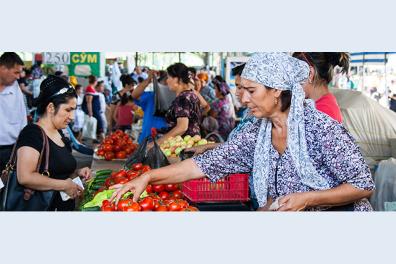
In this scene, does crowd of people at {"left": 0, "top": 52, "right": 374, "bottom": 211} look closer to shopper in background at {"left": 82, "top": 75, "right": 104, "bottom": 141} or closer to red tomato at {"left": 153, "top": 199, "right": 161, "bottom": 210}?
red tomato at {"left": 153, "top": 199, "right": 161, "bottom": 210}

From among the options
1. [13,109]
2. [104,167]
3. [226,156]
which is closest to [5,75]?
[13,109]

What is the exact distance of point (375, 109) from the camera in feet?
19.3

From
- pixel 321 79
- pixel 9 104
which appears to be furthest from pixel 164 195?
pixel 9 104

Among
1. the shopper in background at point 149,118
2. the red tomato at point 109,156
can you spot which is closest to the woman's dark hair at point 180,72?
the shopper in background at point 149,118

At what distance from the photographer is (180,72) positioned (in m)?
6.16

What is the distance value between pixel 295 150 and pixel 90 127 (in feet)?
42.0

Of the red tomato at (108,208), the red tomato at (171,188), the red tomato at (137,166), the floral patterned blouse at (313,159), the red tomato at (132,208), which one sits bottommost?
the red tomato at (171,188)

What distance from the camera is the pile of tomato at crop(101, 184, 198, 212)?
2.82 meters

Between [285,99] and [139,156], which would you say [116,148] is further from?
[285,99]

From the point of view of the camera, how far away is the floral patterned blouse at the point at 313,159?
2.50m

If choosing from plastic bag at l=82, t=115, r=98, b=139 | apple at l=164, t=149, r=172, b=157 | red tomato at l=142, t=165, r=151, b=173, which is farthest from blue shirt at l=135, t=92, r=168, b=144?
plastic bag at l=82, t=115, r=98, b=139

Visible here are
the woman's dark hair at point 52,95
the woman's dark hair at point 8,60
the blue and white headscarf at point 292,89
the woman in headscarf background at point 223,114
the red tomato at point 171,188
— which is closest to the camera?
the blue and white headscarf at point 292,89

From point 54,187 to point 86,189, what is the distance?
2.39 feet

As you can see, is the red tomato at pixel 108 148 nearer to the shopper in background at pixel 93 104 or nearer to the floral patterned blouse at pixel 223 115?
the floral patterned blouse at pixel 223 115
